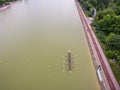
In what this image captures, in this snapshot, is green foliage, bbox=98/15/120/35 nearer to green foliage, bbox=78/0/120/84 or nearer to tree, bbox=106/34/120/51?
green foliage, bbox=78/0/120/84

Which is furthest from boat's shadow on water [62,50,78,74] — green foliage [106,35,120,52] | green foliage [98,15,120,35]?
green foliage [98,15,120,35]

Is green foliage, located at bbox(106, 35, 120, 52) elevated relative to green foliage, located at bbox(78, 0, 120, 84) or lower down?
elevated

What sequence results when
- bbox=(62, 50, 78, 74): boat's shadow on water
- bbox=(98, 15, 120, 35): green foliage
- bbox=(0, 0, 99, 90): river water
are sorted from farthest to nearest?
bbox=(98, 15, 120, 35): green foliage
bbox=(62, 50, 78, 74): boat's shadow on water
bbox=(0, 0, 99, 90): river water

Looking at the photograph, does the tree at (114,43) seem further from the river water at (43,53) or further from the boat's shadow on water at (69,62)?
the boat's shadow on water at (69,62)

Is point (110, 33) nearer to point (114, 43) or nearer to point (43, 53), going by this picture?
point (114, 43)

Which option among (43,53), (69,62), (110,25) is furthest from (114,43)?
(43,53)

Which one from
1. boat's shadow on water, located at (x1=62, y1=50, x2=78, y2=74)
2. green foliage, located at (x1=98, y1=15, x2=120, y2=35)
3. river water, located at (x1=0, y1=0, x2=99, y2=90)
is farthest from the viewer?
green foliage, located at (x1=98, y1=15, x2=120, y2=35)

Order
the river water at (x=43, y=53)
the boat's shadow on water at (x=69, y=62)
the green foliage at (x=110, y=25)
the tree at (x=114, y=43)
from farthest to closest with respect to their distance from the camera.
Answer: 1. the green foliage at (x=110, y=25)
2. the tree at (x=114, y=43)
3. the boat's shadow on water at (x=69, y=62)
4. the river water at (x=43, y=53)

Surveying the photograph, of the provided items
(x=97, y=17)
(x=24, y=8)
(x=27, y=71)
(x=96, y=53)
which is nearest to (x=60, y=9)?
(x=24, y=8)

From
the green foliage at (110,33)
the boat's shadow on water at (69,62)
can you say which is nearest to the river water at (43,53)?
the boat's shadow on water at (69,62)

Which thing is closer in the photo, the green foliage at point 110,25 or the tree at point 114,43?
the tree at point 114,43
